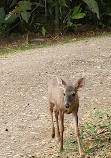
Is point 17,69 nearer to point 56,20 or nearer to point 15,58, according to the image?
point 15,58

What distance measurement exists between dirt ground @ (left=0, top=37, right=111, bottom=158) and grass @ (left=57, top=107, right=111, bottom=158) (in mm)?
245

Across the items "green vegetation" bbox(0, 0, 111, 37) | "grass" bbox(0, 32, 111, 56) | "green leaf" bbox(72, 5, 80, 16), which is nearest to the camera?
"grass" bbox(0, 32, 111, 56)

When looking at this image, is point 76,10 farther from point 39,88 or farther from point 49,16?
point 39,88

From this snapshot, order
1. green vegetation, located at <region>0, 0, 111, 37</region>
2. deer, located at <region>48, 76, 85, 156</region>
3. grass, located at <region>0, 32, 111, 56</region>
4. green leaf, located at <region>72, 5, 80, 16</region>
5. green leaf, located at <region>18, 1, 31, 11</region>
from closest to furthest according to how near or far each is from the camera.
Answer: deer, located at <region>48, 76, 85, 156</region> < grass, located at <region>0, 32, 111, 56</region> < green leaf, located at <region>18, 1, 31, 11</region> < green vegetation, located at <region>0, 0, 111, 37</region> < green leaf, located at <region>72, 5, 80, 16</region>

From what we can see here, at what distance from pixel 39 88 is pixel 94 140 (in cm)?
359

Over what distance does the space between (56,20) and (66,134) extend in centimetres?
1070

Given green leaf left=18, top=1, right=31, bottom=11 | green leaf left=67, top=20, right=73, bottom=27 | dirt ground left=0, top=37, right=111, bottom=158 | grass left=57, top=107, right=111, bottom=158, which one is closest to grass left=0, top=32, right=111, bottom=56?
green leaf left=67, top=20, right=73, bottom=27

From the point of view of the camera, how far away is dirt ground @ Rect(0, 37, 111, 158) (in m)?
6.19

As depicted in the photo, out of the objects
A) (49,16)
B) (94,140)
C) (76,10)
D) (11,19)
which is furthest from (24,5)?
(94,140)

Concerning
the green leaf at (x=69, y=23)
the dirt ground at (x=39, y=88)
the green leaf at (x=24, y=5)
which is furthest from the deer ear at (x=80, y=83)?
the green leaf at (x=69, y=23)

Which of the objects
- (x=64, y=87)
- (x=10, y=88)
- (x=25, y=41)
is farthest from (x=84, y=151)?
(x=25, y=41)

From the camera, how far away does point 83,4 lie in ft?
57.9

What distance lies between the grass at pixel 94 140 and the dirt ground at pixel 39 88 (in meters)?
0.24

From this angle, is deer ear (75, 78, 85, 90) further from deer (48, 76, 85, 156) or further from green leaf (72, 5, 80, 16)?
green leaf (72, 5, 80, 16)
